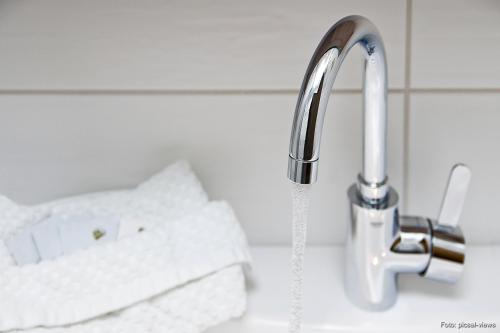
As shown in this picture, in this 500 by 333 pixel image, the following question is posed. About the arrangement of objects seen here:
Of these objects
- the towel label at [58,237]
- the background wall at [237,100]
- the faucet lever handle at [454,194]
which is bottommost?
the towel label at [58,237]

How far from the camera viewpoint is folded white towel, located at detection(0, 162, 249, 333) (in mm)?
539

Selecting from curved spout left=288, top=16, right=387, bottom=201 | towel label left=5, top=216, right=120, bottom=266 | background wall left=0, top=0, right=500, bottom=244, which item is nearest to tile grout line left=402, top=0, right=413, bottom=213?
background wall left=0, top=0, right=500, bottom=244

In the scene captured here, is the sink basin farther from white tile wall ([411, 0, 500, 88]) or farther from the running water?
white tile wall ([411, 0, 500, 88])

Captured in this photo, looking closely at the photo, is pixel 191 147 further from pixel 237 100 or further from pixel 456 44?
pixel 456 44

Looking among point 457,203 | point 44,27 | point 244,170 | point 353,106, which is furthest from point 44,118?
point 457,203

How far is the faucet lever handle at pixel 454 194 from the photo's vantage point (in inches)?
22.2

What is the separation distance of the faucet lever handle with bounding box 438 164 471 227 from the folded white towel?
193 millimetres

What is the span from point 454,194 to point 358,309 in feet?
0.48

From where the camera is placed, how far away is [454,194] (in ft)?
1.90

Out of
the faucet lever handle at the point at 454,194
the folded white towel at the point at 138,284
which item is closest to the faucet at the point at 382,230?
the faucet lever handle at the point at 454,194

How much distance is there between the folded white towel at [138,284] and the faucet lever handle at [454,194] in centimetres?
19

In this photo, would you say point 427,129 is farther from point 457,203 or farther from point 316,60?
point 316,60

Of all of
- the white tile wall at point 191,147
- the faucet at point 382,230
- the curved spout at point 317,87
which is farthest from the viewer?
the white tile wall at point 191,147

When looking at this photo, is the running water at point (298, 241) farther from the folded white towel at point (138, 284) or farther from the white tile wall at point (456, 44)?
the white tile wall at point (456, 44)
